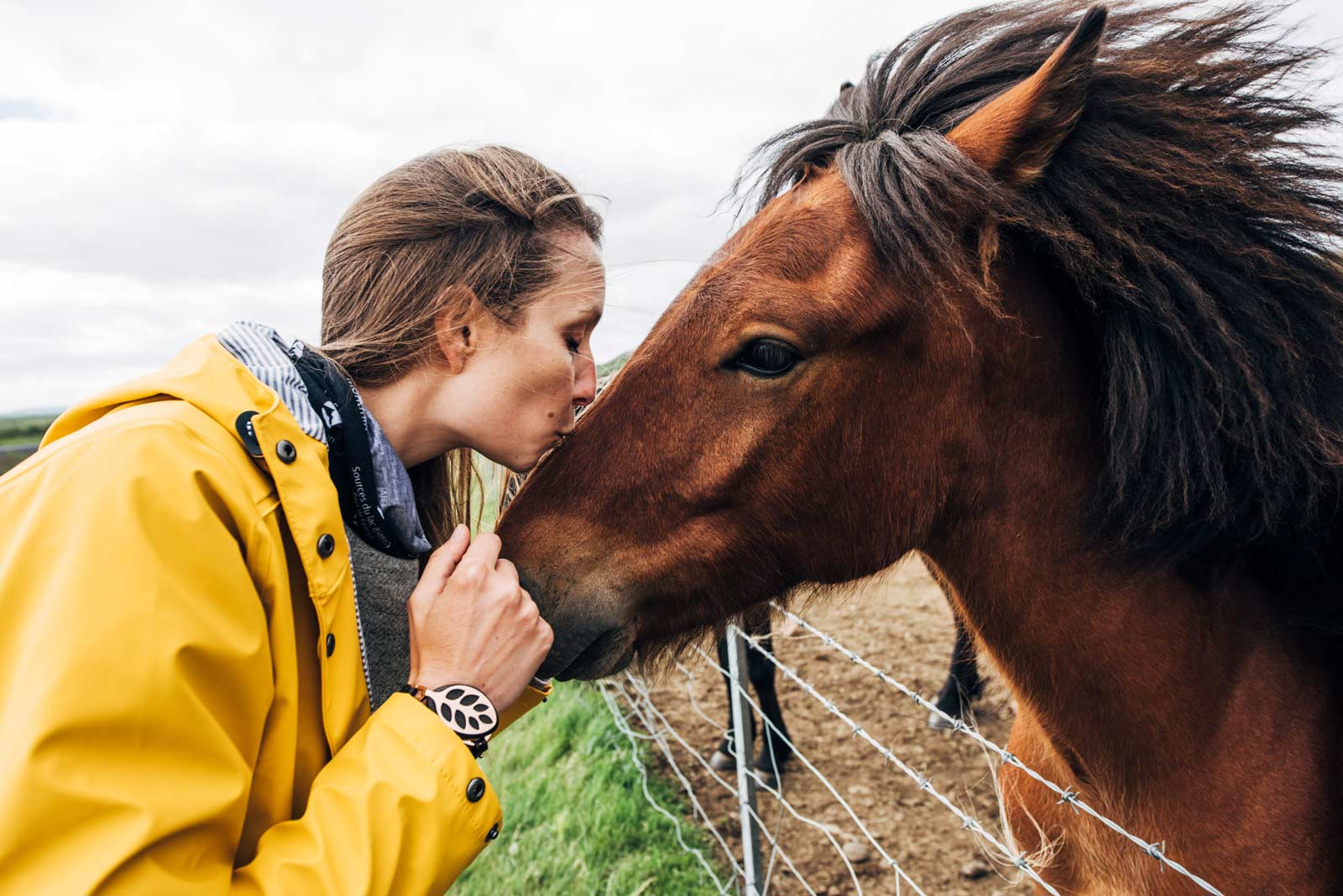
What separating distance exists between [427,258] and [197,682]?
913 mm

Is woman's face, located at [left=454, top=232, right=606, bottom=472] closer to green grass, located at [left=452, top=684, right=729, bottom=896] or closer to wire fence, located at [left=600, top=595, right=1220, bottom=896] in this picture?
wire fence, located at [left=600, top=595, right=1220, bottom=896]

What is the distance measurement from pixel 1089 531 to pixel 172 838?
5.08ft

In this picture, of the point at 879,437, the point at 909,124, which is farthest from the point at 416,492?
the point at 909,124

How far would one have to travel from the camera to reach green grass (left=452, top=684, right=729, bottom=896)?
11.1 ft

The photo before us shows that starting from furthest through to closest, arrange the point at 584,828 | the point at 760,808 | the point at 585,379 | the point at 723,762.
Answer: the point at 723,762
the point at 760,808
the point at 584,828
the point at 585,379

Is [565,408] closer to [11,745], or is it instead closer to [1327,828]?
[11,745]

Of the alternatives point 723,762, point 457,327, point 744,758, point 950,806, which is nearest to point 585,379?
point 457,327

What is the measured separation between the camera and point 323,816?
47.6 inches

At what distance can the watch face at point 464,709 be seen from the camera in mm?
1360

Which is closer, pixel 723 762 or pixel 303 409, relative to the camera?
pixel 303 409

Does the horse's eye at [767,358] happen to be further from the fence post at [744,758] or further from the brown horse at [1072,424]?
the fence post at [744,758]

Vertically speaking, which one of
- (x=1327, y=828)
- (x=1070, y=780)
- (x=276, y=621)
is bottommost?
(x=1070, y=780)

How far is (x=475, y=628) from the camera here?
1.47m

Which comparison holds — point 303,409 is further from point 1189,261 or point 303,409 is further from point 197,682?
point 1189,261
